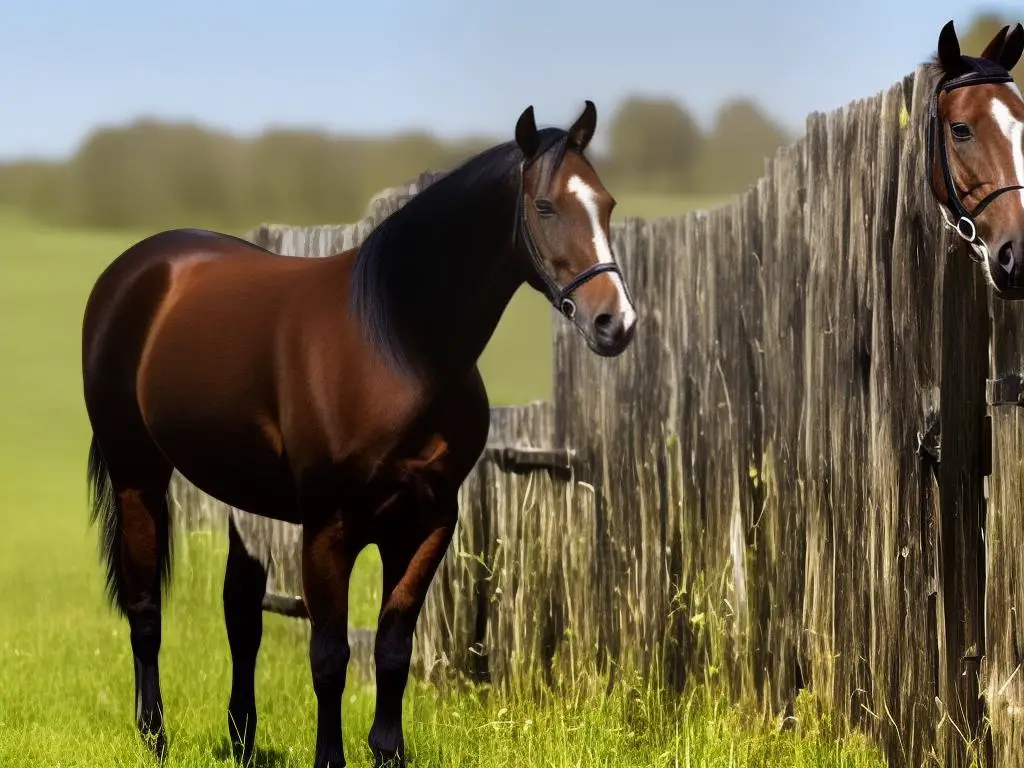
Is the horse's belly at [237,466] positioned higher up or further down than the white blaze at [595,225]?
further down

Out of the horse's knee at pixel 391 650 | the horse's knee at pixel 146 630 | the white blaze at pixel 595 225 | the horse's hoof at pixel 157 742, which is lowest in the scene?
the horse's hoof at pixel 157 742

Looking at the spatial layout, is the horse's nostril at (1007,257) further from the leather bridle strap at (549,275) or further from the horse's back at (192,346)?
the horse's back at (192,346)

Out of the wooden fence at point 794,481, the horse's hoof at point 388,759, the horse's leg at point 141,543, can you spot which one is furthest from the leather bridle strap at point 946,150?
the horse's leg at point 141,543

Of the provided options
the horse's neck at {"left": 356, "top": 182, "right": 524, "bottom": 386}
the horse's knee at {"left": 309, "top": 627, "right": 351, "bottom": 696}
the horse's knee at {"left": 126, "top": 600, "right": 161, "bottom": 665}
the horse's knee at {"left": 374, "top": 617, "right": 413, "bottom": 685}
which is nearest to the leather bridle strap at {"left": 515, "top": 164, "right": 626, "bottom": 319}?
the horse's neck at {"left": 356, "top": 182, "right": 524, "bottom": 386}

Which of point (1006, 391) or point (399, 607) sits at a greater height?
point (1006, 391)

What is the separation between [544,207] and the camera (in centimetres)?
450

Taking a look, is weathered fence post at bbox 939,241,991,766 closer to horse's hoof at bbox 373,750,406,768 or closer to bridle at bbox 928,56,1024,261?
bridle at bbox 928,56,1024,261

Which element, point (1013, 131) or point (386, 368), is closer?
point (1013, 131)

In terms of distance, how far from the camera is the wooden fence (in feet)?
15.4

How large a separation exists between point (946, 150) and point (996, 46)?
336 mm

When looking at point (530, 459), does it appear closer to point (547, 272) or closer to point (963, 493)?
point (547, 272)

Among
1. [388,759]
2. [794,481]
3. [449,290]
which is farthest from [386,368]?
[794,481]

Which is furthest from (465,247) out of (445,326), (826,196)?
(826,196)

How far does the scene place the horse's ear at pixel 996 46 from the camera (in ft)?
13.2
